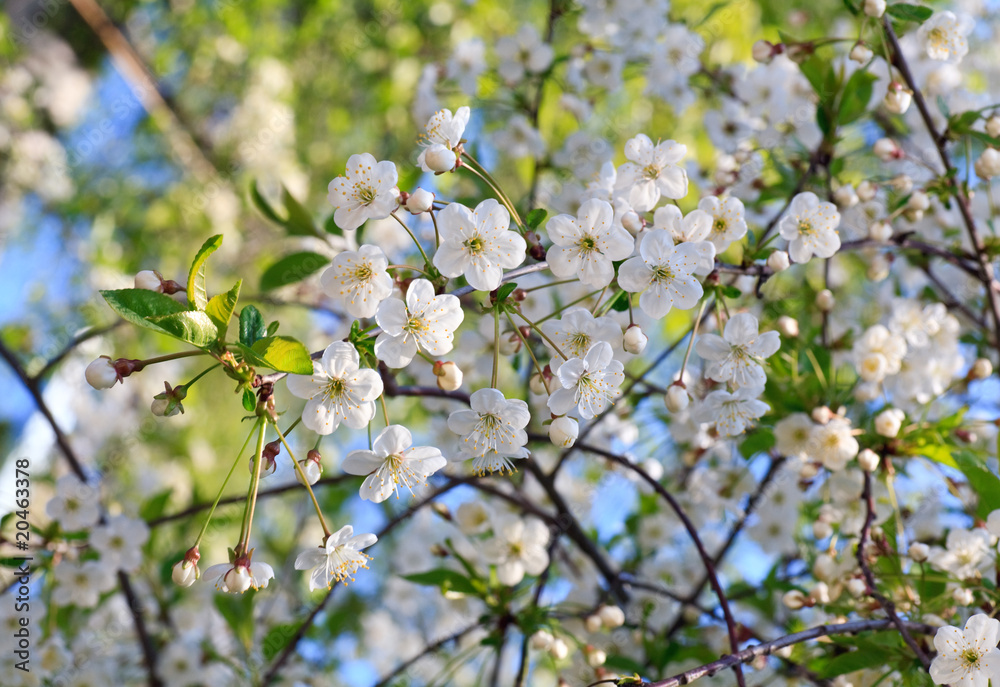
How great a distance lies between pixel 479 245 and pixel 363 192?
17cm

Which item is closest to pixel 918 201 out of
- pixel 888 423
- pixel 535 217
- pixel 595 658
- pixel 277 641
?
pixel 888 423

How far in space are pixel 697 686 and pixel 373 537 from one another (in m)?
0.91

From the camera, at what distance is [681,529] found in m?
1.85

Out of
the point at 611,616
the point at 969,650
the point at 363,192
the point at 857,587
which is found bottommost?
the point at 969,650

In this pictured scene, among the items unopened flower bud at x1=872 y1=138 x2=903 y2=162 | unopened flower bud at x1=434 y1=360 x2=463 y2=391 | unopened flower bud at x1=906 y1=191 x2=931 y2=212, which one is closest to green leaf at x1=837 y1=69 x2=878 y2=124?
unopened flower bud at x1=872 y1=138 x2=903 y2=162

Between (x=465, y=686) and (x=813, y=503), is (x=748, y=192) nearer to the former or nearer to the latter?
(x=813, y=503)

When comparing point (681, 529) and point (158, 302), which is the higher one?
point (681, 529)

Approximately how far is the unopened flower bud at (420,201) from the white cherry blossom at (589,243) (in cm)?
14

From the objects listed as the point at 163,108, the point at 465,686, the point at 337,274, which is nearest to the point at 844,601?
the point at 337,274

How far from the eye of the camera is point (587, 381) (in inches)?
34.1

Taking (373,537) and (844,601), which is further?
(844,601)

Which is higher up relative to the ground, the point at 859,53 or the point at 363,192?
the point at 859,53

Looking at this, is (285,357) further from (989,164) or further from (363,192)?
(989,164)

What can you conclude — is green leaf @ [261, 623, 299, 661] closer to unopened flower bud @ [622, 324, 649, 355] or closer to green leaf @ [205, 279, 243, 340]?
green leaf @ [205, 279, 243, 340]
